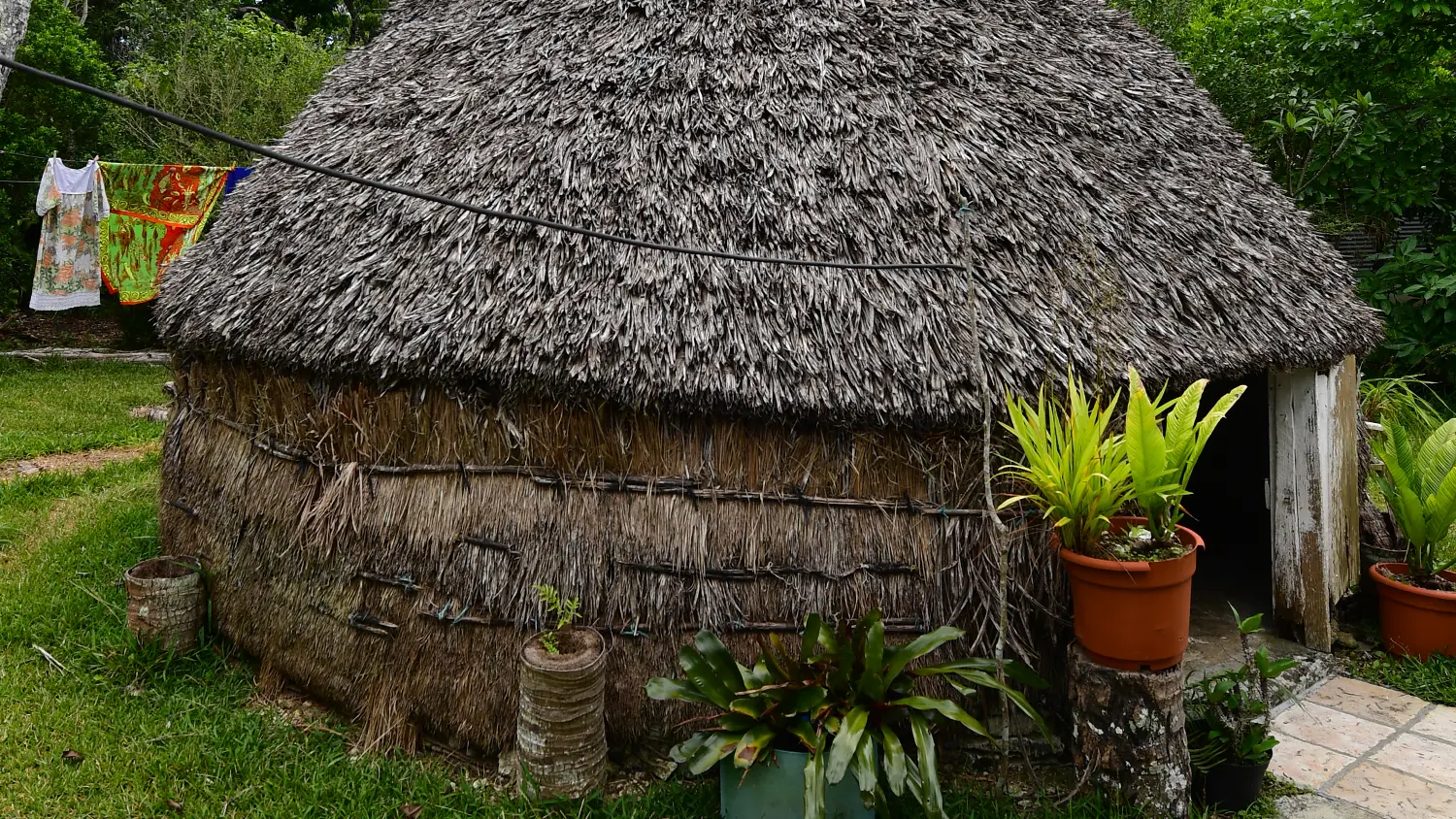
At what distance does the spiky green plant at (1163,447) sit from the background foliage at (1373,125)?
5473 millimetres

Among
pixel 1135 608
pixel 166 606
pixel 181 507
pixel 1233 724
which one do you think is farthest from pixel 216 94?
pixel 1233 724

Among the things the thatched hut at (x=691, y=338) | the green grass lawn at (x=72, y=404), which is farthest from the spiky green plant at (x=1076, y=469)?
the green grass lawn at (x=72, y=404)

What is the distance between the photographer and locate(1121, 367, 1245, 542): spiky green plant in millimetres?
2648

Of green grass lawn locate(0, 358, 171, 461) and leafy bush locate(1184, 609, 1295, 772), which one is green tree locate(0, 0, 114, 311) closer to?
green grass lawn locate(0, 358, 171, 461)

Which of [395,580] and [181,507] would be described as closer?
[395,580]

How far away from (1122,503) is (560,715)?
6.52 ft


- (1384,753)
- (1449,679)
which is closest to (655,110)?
(1384,753)

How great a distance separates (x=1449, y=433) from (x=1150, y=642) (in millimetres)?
2549

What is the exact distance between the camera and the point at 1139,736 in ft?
9.18

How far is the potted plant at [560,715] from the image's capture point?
9.45 feet

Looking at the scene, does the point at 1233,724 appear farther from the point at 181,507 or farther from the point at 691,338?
the point at 181,507

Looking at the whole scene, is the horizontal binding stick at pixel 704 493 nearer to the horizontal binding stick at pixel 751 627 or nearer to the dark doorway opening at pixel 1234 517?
the horizontal binding stick at pixel 751 627

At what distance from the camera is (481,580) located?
3170mm

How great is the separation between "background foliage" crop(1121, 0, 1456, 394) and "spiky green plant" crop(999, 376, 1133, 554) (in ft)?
18.8
